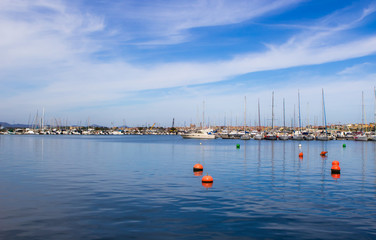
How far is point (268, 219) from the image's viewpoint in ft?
57.1

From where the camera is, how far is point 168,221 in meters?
16.9

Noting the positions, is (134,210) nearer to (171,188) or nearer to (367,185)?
(171,188)

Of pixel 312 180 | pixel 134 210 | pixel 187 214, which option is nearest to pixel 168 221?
pixel 187 214

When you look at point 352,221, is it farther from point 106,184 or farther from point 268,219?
point 106,184

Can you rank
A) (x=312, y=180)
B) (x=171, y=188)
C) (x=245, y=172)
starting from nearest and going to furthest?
(x=171, y=188), (x=312, y=180), (x=245, y=172)

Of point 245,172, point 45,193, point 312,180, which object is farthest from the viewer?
point 245,172

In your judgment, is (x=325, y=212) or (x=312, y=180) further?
(x=312, y=180)

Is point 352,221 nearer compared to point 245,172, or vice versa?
point 352,221

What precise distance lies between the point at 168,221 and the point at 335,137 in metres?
195

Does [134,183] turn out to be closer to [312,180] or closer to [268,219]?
[268,219]

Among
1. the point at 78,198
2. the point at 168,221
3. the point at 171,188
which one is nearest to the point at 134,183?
the point at 171,188

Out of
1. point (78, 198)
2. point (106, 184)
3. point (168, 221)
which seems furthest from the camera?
point (106, 184)

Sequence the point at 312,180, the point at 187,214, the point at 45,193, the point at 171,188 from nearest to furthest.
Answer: the point at 187,214, the point at 45,193, the point at 171,188, the point at 312,180

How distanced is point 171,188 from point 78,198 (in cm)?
727
